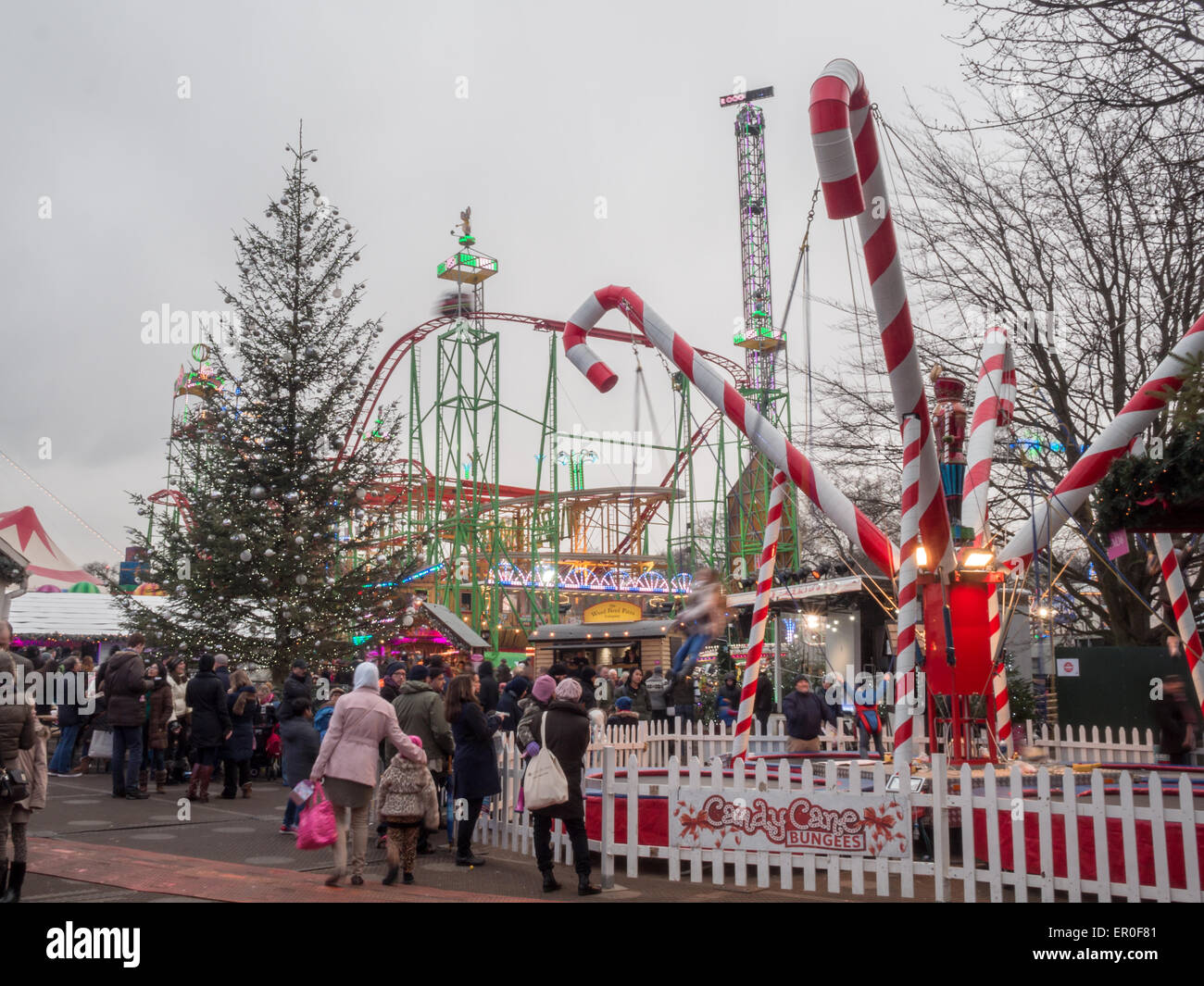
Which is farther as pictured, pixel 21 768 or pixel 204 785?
pixel 204 785

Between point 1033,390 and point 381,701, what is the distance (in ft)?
39.6

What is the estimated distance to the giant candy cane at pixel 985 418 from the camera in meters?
8.36

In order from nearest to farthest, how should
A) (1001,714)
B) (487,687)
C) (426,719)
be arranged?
(1001,714), (426,719), (487,687)

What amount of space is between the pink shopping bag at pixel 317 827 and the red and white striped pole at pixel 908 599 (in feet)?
12.4

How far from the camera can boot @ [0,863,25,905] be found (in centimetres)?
595

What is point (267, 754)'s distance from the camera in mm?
13641

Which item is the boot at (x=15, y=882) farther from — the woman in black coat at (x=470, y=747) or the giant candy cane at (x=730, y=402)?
the giant candy cane at (x=730, y=402)

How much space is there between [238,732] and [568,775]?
19.0ft

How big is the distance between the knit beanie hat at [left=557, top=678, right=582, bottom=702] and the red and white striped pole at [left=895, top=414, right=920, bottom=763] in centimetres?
215

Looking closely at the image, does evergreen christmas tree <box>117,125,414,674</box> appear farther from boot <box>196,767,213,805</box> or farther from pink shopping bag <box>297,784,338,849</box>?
pink shopping bag <box>297,784,338,849</box>

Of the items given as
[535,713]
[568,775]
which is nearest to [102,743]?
[535,713]

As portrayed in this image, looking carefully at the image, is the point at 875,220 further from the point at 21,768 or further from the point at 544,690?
the point at 21,768
